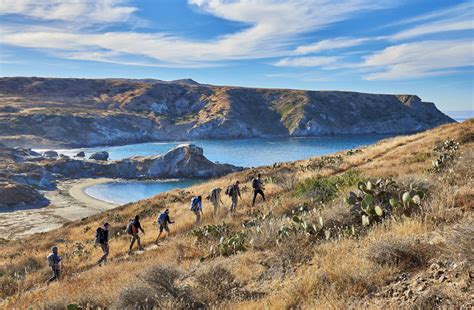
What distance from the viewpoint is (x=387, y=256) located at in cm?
584

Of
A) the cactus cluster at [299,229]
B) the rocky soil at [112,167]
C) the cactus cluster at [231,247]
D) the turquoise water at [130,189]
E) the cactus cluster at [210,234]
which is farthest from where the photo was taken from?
the rocky soil at [112,167]

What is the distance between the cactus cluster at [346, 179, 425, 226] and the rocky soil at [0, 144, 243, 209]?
63918mm

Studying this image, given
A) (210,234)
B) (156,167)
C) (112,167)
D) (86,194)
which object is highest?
(210,234)

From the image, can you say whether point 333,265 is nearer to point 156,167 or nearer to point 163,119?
point 156,167

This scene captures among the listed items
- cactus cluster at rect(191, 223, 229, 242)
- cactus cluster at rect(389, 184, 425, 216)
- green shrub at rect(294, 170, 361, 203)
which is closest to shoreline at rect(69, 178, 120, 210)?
green shrub at rect(294, 170, 361, 203)

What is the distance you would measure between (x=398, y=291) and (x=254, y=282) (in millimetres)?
2704

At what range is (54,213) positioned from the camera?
47.9 metres

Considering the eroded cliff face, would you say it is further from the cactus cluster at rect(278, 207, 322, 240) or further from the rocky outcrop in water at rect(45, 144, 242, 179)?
the cactus cluster at rect(278, 207, 322, 240)

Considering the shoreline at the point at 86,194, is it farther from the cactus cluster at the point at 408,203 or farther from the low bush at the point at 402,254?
the low bush at the point at 402,254

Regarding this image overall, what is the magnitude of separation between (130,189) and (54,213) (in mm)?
19193

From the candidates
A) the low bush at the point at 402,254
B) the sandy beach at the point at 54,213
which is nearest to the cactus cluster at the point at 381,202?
the low bush at the point at 402,254

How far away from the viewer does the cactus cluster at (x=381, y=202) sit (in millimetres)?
8281

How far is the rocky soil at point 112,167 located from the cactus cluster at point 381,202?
210ft

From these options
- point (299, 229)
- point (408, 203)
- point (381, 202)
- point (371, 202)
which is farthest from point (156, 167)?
point (408, 203)
